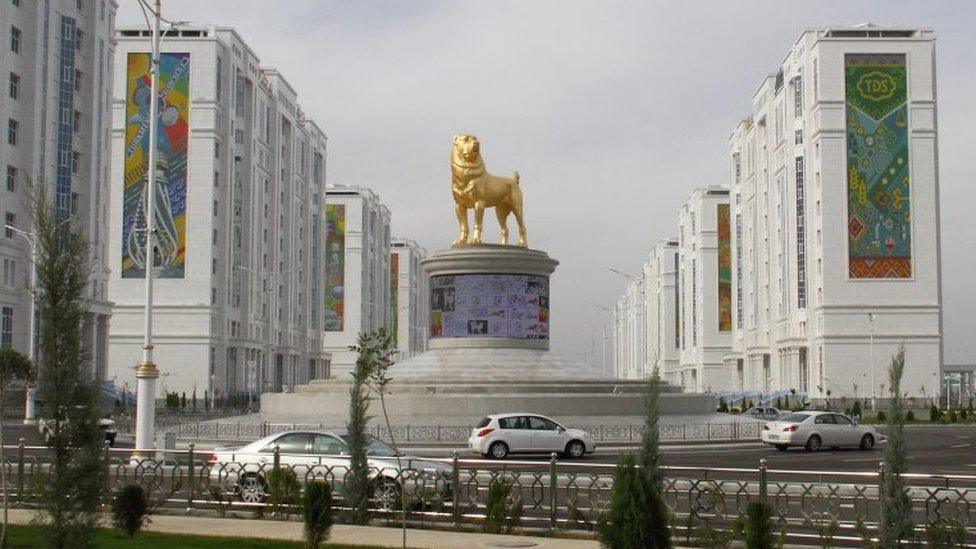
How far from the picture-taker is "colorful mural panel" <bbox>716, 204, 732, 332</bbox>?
13188 centimetres

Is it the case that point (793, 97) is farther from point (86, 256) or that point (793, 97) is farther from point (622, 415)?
point (86, 256)

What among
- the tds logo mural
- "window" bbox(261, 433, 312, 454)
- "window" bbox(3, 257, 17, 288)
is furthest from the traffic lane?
the tds logo mural

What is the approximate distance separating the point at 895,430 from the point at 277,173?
99.5m

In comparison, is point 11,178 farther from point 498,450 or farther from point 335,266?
point 335,266

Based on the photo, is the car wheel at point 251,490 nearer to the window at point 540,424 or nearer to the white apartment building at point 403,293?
the window at point 540,424

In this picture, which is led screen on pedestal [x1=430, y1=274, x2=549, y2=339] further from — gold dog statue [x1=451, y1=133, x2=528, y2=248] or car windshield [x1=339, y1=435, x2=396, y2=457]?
car windshield [x1=339, y1=435, x2=396, y2=457]

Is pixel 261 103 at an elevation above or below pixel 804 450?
above

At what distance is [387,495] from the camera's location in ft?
60.5

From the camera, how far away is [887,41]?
86.0 m

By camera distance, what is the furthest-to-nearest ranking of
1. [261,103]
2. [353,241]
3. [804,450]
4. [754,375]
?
1. [353,241]
2. [754,375]
3. [261,103]
4. [804,450]

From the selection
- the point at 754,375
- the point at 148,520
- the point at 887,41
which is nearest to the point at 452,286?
the point at 148,520

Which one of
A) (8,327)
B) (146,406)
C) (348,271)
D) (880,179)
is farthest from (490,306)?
(348,271)

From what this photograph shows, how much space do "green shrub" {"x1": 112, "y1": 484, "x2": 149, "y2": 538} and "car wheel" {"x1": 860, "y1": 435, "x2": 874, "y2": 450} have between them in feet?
96.8

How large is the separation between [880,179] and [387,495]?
Answer: 2924 inches
